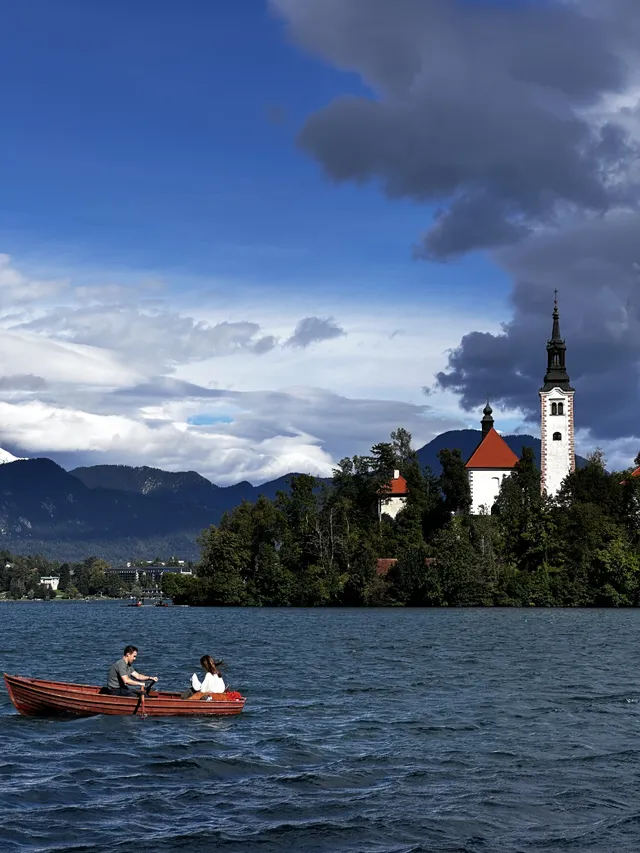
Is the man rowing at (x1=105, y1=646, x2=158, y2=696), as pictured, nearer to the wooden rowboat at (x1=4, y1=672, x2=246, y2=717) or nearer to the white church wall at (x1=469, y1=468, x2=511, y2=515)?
the wooden rowboat at (x1=4, y1=672, x2=246, y2=717)

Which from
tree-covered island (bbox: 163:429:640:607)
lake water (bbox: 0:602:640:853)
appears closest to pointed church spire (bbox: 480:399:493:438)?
tree-covered island (bbox: 163:429:640:607)

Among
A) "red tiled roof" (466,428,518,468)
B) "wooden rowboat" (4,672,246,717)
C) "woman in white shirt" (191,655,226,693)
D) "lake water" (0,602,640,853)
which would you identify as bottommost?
"lake water" (0,602,640,853)

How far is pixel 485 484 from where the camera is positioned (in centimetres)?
15538

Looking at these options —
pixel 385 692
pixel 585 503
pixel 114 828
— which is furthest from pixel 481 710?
pixel 585 503

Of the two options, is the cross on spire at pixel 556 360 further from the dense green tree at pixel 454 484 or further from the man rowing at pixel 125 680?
the man rowing at pixel 125 680

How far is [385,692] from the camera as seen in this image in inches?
1788

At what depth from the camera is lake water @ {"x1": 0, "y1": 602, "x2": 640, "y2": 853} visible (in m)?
22.8

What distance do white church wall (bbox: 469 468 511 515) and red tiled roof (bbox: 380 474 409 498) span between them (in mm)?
9728

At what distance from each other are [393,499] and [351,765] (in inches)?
5231

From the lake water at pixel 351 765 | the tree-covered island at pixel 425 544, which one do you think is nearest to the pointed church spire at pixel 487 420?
the tree-covered island at pixel 425 544

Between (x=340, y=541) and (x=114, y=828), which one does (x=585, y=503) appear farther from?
(x=114, y=828)

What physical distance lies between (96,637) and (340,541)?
61.7 m

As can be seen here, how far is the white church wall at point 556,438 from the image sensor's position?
150 metres

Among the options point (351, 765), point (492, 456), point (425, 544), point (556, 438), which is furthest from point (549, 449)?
point (351, 765)
